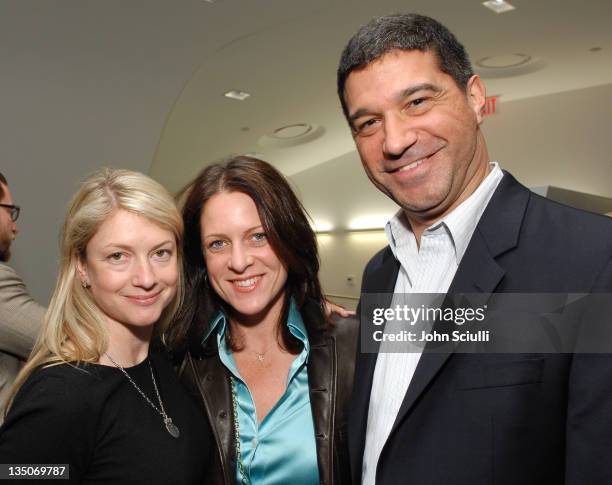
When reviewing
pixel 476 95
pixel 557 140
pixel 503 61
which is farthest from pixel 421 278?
pixel 557 140

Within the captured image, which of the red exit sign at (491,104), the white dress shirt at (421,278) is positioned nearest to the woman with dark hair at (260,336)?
the white dress shirt at (421,278)

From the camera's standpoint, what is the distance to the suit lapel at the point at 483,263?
4.01ft

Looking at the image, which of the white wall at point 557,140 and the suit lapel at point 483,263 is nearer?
the suit lapel at point 483,263

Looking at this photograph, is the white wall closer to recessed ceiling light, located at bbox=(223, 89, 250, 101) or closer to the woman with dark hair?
recessed ceiling light, located at bbox=(223, 89, 250, 101)

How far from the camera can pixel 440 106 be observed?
137 cm

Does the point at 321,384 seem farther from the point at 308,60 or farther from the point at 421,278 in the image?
the point at 308,60

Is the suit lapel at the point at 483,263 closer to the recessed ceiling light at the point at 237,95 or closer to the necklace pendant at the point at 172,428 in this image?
the necklace pendant at the point at 172,428

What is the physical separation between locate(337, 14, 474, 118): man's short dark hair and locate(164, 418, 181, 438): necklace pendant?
1.13m

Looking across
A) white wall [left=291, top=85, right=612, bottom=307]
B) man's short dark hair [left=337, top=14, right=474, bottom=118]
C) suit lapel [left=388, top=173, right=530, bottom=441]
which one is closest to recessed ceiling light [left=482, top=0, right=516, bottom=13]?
white wall [left=291, top=85, right=612, bottom=307]

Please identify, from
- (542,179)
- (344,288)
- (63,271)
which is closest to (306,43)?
(542,179)

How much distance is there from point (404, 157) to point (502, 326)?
47cm

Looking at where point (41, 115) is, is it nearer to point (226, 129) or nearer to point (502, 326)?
point (226, 129)

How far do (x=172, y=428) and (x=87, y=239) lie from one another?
24.2 inches

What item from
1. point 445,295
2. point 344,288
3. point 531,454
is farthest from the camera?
point 344,288
